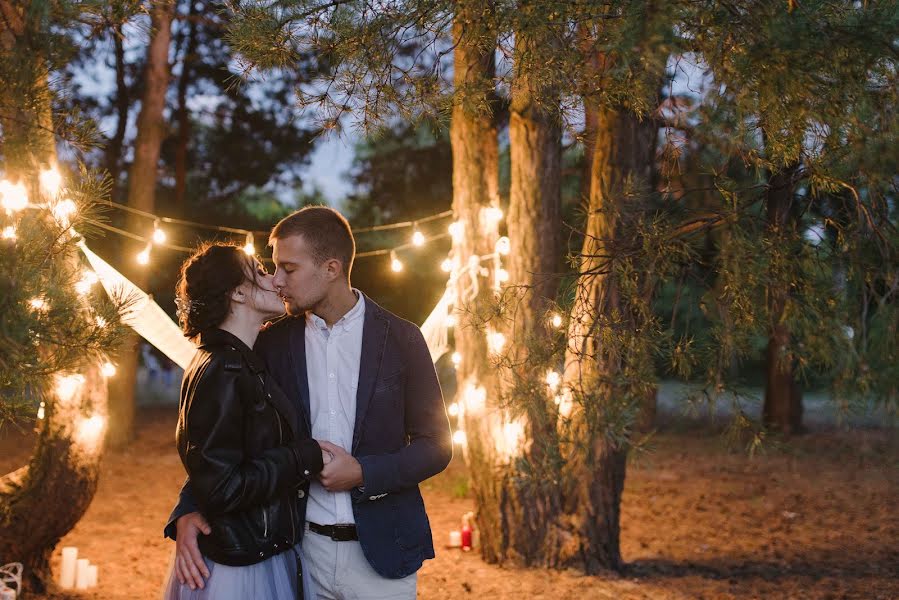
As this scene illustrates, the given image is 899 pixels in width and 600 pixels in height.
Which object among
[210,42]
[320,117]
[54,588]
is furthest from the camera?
[210,42]

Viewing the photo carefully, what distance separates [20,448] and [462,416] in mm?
4948

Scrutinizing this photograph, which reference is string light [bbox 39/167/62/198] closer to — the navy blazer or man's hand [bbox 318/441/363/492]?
the navy blazer


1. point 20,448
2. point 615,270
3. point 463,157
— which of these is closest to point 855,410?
point 615,270

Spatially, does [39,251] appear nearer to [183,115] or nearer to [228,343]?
[228,343]

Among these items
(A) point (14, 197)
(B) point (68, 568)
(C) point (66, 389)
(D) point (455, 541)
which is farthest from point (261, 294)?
(D) point (455, 541)

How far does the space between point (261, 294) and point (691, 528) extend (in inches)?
148

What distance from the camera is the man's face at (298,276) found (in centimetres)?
185

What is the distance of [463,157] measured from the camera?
397 cm

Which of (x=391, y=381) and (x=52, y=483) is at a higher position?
(x=391, y=381)

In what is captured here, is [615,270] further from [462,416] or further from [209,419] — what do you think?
[462,416]

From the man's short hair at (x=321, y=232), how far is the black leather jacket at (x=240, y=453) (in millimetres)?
286

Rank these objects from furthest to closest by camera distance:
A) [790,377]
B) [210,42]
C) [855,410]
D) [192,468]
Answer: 1. [210,42]
2. [790,377]
3. [855,410]
4. [192,468]

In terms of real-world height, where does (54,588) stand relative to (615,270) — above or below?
below

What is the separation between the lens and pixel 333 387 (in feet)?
6.05
